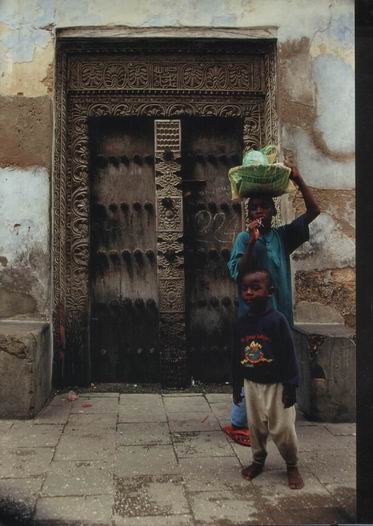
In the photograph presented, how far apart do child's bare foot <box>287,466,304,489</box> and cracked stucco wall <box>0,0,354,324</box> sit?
1.95 meters

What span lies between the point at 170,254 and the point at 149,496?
252cm

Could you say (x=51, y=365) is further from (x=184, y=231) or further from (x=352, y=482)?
(x=352, y=482)

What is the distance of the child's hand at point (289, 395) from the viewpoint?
2.71 m

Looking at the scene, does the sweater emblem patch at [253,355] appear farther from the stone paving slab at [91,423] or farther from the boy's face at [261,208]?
the stone paving slab at [91,423]

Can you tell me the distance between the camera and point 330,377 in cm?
390

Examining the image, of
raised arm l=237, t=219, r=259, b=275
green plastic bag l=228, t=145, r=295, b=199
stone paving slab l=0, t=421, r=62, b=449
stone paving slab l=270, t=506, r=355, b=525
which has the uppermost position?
green plastic bag l=228, t=145, r=295, b=199

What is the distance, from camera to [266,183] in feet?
9.81

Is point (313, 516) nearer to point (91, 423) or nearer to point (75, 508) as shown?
point (75, 508)

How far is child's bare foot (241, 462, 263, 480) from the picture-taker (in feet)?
9.40

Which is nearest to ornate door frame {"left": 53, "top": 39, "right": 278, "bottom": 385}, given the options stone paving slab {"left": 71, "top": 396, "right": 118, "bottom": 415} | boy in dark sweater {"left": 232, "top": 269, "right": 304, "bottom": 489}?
stone paving slab {"left": 71, "top": 396, "right": 118, "bottom": 415}

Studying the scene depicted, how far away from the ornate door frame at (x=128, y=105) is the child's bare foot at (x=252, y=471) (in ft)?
6.43

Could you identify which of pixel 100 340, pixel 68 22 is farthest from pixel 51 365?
pixel 68 22

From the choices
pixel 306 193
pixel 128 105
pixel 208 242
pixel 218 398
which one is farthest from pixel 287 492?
pixel 128 105

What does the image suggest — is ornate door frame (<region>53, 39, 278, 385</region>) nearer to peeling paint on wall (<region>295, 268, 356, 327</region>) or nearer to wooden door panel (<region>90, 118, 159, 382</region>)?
wooden door panel (<region>90, 118, 159, 382</region>)
